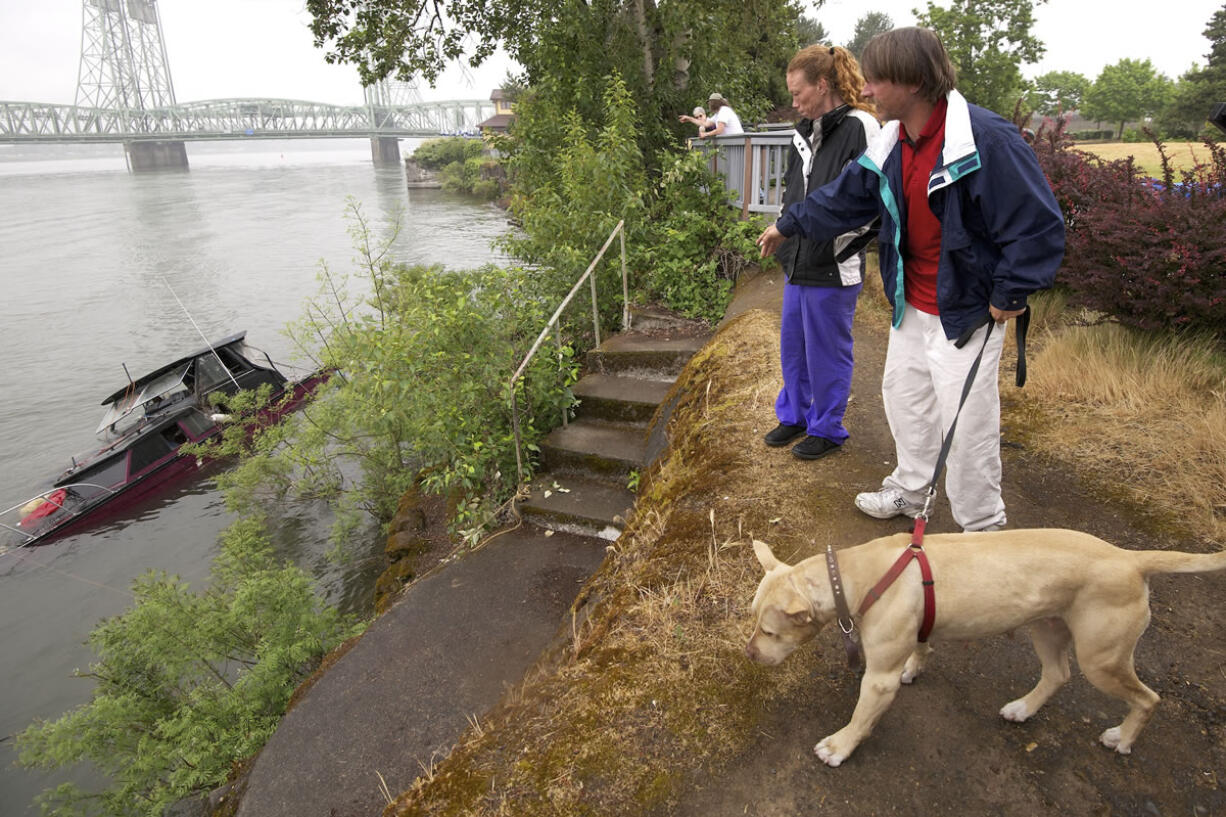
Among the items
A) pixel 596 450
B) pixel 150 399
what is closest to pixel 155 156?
pixel 150 399

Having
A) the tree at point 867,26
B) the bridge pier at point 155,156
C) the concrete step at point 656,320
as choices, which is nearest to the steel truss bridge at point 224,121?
the bridge pier at point 155,156

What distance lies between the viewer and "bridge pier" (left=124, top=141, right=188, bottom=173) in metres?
89.8

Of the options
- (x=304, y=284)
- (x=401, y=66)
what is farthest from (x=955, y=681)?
(x=304, y=284)

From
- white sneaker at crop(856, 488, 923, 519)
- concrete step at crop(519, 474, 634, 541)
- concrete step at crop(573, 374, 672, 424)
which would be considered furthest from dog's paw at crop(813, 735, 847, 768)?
concrete step at crop(573, 374, 672, 424)

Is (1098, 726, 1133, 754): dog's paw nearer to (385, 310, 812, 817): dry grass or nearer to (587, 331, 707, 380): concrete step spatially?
(385, 310, 812, 817): dry grass

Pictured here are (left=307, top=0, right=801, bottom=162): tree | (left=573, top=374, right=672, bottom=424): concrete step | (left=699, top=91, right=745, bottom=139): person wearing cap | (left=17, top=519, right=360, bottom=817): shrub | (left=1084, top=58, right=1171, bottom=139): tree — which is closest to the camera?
(left=17, top=519, right=360, bottom=817): shrub

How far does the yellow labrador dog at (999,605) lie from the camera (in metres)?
1.85

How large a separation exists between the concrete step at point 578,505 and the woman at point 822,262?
2000 millimetres

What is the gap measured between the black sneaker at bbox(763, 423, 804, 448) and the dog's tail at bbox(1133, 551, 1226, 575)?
2.20m

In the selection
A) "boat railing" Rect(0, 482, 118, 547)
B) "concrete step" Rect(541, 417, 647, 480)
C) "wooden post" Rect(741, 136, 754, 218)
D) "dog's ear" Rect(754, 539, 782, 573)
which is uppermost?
"wooden post" Rect(741, 136, 754, 218)

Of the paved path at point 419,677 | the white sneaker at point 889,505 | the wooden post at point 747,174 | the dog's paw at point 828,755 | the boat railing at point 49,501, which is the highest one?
the wooden post at point 747,174

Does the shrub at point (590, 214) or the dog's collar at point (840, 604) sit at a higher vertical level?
the shrub at point (590, 214)

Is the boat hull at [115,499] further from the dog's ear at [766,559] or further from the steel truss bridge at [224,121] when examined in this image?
the steel truss bridge at [224,121]

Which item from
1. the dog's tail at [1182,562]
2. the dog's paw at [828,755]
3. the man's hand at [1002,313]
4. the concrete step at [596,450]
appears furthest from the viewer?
the concrete step at [596,450]
